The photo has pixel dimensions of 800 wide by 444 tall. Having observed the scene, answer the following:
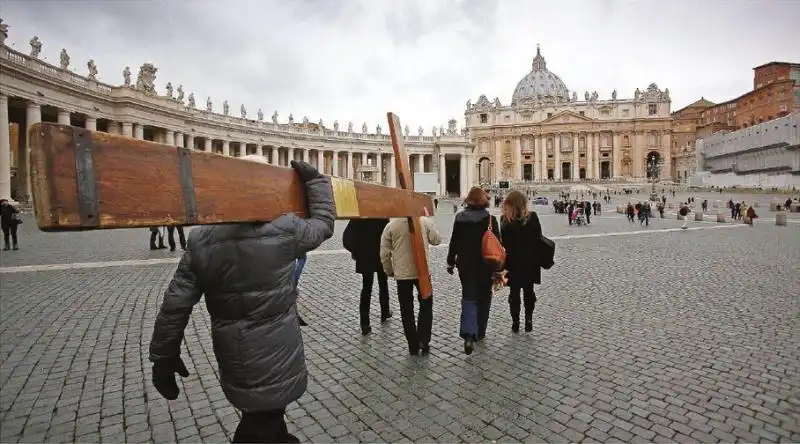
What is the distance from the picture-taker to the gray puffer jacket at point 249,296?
2240mm

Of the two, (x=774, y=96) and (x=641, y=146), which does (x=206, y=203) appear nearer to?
(x=774, y=96)

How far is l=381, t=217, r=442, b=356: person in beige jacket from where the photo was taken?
4.80 meters

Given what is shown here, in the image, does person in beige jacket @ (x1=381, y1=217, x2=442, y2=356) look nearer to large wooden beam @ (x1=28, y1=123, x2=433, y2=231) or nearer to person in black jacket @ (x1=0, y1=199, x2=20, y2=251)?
→ large wooden beam @ (x1=28, y1=123, x2=433, y2=231)

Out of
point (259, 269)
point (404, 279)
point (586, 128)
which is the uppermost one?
point (586, 128)

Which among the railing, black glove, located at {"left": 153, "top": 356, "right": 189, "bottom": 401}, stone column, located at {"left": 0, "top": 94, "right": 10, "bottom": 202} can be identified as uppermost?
the railing

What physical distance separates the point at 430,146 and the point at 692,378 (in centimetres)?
6597

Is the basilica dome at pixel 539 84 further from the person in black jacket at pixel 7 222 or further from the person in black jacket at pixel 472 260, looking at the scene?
the person in black jacket at pixel 472 260

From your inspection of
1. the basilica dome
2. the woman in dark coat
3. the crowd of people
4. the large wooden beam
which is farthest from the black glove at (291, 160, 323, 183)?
the basilica dome

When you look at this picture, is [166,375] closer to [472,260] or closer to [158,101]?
[472,260]

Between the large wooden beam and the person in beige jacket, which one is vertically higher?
the large wooden beam

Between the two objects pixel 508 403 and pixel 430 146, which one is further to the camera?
pixel 430 146

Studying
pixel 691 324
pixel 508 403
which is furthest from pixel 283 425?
pixel 691 324

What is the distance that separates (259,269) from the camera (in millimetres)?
2264

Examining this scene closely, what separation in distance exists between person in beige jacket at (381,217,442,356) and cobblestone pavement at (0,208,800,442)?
0.20m
